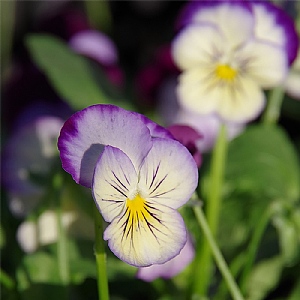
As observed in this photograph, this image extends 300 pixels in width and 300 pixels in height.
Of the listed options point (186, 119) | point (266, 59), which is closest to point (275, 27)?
point (266, 59)

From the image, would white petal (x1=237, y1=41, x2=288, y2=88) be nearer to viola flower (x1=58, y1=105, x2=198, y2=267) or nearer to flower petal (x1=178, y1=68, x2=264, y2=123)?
flower petal (x1=178, y1=68, x2=264, y2=123)

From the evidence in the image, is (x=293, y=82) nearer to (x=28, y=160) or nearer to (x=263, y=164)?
(x=263, y=164)

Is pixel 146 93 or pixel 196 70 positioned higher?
pixel 196 70

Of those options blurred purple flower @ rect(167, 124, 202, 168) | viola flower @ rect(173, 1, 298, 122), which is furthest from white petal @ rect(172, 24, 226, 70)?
blurred purple flower @ rect(167, 124, 202, 168)

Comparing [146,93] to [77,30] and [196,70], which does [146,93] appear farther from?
[196,70]

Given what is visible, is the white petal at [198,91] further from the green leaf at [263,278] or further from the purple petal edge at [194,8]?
the green leaf at [263,278]

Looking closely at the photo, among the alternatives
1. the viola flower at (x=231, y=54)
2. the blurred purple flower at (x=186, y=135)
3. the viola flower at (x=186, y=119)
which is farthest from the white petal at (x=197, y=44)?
the viola flower at (x=186, y=119)

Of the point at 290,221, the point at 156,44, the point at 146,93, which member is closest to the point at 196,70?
the point at 290,221
